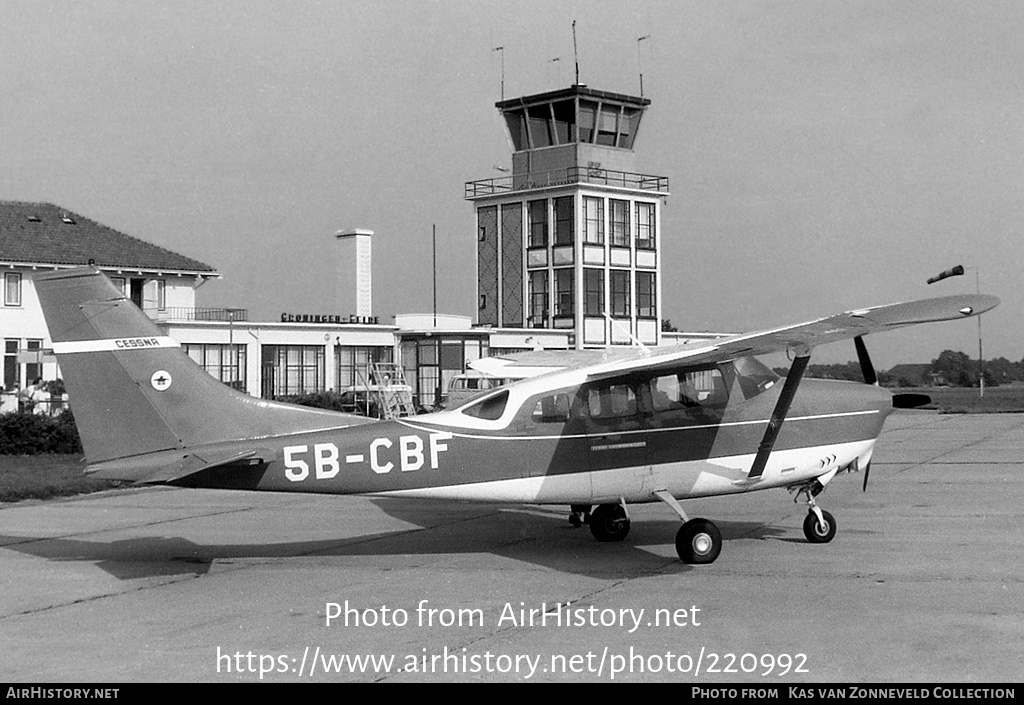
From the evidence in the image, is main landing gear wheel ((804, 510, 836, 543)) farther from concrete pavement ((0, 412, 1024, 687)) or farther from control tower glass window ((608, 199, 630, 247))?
control tower glass window ((608, 199, 630, 247))

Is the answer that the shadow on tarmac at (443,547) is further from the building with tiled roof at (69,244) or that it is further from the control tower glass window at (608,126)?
the control tower glass window at (608,126)

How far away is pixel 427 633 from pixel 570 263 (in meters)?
42.2

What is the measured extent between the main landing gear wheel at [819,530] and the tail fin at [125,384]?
5824 mm

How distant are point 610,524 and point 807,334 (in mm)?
3501

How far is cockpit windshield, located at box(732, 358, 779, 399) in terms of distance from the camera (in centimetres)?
1224

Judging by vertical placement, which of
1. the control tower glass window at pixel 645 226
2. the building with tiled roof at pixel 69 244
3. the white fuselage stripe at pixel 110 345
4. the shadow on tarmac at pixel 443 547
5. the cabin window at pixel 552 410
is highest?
the control tower glass window at pixel 645 226

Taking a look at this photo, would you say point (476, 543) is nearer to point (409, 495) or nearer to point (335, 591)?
point (409, 495)

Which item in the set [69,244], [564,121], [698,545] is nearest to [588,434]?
[698,545]

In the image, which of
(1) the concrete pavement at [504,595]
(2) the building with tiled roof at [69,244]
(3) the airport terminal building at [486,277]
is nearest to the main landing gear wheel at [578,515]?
(1) the concrete pavement at [504,595]

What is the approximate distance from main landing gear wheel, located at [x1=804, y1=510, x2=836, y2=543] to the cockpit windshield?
158cm

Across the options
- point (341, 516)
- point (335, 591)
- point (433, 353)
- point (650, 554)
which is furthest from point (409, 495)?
point (433, 353)

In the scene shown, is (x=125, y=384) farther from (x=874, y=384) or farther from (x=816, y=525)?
(x=874, y=384)

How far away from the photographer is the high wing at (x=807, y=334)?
1059 centimetres

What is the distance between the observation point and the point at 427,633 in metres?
8.64
